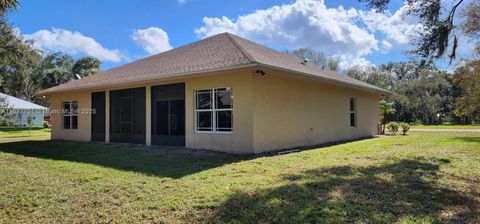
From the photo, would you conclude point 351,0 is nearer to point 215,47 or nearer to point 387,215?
point 387,215

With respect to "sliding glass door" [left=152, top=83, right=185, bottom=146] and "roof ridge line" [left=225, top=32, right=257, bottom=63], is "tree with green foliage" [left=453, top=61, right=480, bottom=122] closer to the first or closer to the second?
"roof ridge line" [left=225, top=32, right=257, bottom=63]

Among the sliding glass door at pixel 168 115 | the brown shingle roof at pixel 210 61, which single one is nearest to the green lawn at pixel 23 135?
the brown shingle roof at pixel 210 61

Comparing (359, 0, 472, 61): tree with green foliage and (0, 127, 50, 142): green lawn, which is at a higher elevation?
(359, 0, 472, 61): tree with green foliage

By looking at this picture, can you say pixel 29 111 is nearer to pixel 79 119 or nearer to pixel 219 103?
pixel 79 119

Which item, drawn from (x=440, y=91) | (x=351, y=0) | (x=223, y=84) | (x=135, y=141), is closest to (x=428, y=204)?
(x=351, y=0)

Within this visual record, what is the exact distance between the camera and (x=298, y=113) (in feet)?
46.4

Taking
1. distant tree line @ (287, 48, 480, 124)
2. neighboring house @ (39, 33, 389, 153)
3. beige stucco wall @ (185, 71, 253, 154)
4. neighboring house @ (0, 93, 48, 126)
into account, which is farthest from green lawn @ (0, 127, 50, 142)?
distant tree line @ (287, 48, 480, 124)

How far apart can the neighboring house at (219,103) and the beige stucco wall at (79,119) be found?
0.05 meters

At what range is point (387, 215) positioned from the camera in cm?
511

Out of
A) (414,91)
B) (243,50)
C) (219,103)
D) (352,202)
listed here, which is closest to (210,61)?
(243,50)

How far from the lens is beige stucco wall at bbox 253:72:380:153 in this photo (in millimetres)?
12102

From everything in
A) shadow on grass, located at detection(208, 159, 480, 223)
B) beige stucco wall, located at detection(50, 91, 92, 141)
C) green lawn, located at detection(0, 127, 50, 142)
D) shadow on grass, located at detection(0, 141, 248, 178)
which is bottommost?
shadow on grass, located at detection(208, 159, 480, 223)

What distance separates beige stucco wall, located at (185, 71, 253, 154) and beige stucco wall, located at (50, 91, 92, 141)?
7630 millimetres

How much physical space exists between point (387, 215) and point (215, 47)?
11.5m
